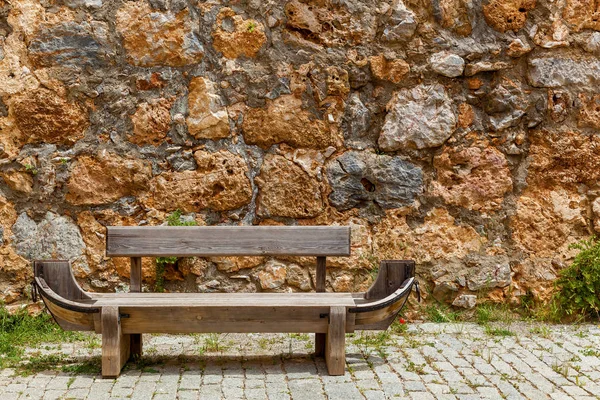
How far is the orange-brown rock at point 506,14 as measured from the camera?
4598mm

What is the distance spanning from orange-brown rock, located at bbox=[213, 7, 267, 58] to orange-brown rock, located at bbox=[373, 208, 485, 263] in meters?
1.42

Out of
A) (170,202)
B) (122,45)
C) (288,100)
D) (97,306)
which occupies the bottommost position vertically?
(97,306)

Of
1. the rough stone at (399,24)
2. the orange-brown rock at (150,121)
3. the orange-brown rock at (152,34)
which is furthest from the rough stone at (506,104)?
the orange-brown rock at (150,121)

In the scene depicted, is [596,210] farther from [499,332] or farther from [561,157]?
[499,332]

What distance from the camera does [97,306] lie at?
3.47 m

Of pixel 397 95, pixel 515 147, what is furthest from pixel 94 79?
pixel 515 147

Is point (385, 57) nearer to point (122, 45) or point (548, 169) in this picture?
point (548, 169)

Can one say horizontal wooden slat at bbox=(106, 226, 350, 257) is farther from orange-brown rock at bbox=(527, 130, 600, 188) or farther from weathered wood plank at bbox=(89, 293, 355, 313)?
orange-brown rock at bbox=(527, 130, 600, 188)

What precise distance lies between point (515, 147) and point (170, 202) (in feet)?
7.62

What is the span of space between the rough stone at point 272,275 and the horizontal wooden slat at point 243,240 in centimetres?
54

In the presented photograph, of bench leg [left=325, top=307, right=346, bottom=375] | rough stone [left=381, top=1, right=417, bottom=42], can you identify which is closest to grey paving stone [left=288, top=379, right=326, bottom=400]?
bench leg [left=325, top=307, right=346, bottom=375]

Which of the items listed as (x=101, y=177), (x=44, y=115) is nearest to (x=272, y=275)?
(x=101, y=177)

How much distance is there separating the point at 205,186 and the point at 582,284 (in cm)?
255

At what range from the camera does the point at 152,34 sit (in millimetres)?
4477
